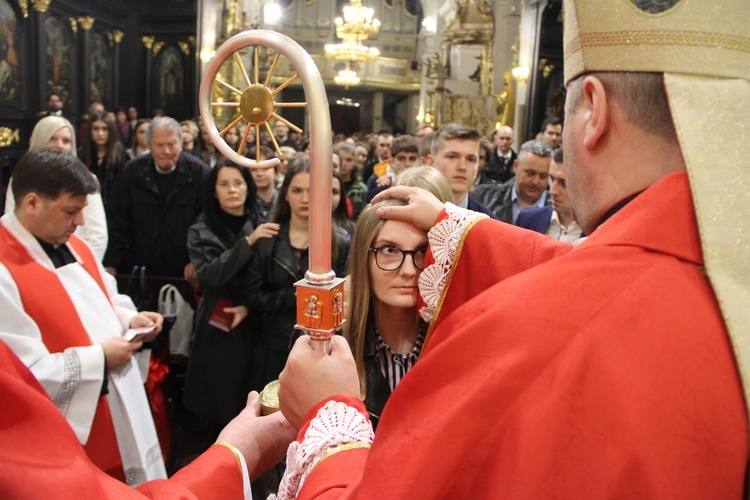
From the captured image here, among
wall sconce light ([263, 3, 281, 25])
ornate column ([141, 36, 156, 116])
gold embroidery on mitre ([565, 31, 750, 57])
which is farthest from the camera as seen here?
wall sconce light ([263, 3, 281, 25])

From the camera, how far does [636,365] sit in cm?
79

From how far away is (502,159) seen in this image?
23.6ft

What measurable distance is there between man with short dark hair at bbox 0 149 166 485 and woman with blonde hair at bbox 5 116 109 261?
1.36 ft

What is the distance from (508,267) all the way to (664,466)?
0.87 meters

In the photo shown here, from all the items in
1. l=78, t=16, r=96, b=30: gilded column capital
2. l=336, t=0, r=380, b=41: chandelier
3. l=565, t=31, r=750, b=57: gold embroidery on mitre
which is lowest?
l=565, t=31, r=750, b=57: gold embroidery on mitre

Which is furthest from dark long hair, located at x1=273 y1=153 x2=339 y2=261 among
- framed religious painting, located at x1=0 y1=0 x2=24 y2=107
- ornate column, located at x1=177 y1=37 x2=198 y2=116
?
ornate column, located at x1=177 y1=37 x2=198 y2=116

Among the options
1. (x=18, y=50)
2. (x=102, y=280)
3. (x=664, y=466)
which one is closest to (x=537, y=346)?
(x=664, y=466)

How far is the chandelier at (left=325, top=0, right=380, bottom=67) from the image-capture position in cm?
1853

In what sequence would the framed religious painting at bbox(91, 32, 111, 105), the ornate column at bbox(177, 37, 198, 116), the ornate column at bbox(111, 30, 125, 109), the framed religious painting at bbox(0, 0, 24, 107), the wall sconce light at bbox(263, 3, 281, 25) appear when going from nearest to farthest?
1. the framed religious painting at bbox(0, 0, 24, 107)
2. the framed religious painting at bbox(91, 32, 111, 105)
3. the ornate column at bbox(111, 30, 125, 109)
4. the ornate column at bbox(177, 37, 198, 116)
5. the wall sconce light at bbox(263, 3, 281, 25)

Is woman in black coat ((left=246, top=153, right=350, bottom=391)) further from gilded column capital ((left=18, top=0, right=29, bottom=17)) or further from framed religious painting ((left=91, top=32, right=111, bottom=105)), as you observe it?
framed religious painting ((left=91, top=32, right=111, bottom=105))

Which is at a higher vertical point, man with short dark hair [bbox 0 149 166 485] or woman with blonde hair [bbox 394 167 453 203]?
woman with blonde hair [bbox 394 167 453 203]

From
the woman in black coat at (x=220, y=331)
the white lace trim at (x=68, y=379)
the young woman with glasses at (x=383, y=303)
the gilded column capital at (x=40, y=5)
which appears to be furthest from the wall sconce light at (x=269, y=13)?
the young woman with glasses at (x=383, y=303)

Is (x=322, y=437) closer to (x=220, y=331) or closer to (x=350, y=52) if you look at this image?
(x=220, y=331)

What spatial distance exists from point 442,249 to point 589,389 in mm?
Answer: 942
